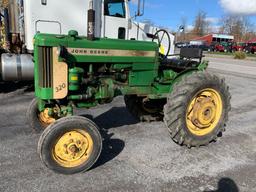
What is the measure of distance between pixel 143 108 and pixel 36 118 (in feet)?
→ 6.40

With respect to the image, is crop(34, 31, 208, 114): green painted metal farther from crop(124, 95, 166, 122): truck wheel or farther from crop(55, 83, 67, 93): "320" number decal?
crop(124, 95, 166, 122): truck wheel

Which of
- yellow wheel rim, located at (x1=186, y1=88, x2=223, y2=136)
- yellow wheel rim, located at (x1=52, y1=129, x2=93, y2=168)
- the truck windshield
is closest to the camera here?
yellow wheel rim, located at (x1=52, y1=129, x2=93, y2=168)

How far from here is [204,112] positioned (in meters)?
4.45

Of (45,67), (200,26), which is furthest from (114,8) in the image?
(200,26)

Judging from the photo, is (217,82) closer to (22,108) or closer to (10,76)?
(22,108)

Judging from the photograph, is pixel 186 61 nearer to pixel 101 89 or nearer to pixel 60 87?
pixel 101 89

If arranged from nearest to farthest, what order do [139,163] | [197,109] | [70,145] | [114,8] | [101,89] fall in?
[70,145] < [139,163] < [101,89] < [197,109] < [114,8]

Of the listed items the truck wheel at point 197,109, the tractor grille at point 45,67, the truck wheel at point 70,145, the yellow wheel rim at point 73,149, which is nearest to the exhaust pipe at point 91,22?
the tractor grille at point 45,67

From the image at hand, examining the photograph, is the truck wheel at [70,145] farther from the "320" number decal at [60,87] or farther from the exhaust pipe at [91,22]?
the exhaust pipe at [91,22]

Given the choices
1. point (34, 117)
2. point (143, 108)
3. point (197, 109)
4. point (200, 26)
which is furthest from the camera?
point (200, 26)

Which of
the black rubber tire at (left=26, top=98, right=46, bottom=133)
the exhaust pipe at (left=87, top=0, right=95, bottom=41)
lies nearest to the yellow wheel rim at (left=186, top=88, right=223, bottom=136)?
the exhaust pipe at (left=87, top=0, right=95, bottom=41)

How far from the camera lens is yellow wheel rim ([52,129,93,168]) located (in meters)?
3.42

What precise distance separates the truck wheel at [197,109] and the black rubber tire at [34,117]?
202 cm

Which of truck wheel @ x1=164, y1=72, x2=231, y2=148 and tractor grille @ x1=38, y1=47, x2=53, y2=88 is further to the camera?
truck wheel @ x1=164, y1=72, x2=231, y2=148
